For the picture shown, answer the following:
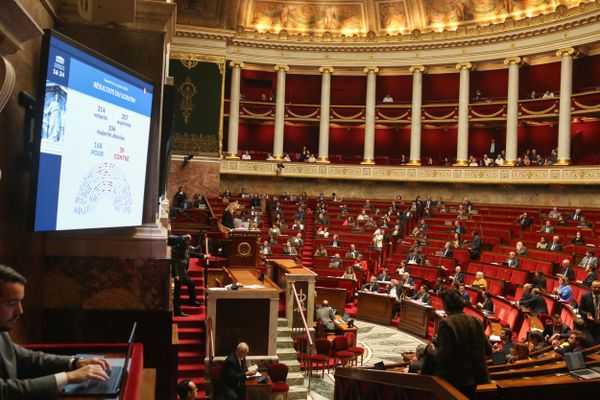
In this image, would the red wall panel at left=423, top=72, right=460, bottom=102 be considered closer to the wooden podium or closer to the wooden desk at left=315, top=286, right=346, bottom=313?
the wooden desk at left=315, top=286, right=346, bottom=313

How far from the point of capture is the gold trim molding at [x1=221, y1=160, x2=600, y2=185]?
2105 cm

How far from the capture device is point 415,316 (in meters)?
14.0

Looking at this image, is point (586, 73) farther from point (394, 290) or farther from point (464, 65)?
point (394, 290)

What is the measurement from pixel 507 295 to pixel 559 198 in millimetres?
9482

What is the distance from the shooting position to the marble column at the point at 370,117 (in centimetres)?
2656

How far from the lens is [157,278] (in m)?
4.57

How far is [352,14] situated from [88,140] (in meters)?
25.4

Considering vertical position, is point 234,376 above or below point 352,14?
below

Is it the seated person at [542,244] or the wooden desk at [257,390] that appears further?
the seated person at [542,244]

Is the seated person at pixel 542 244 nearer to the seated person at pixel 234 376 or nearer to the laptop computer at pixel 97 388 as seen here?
the seated person at pixel 234 376

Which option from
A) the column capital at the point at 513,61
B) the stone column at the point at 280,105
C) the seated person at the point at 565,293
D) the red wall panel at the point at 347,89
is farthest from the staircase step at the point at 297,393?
the red wall panel at the point at 347,89

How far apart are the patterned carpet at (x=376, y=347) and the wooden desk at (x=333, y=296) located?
75 centimetres

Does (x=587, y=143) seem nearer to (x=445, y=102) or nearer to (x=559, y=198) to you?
(x=559, y=198)

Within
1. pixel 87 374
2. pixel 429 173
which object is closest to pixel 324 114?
pixel 429 173
